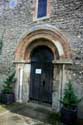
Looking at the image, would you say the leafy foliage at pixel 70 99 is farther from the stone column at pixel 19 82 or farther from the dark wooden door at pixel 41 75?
the stone column at pixel 19 82

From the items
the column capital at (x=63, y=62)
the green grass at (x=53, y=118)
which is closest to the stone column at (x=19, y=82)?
the column capital at (x=63, y=62)

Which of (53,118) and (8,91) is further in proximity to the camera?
(8,91)

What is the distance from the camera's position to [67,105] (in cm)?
703

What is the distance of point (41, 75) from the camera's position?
8883mm

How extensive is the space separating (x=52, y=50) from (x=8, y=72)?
2728 millimetres

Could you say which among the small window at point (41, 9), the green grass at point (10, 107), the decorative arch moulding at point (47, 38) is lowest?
the green grass at point (10, 107)

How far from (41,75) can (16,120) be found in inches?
101

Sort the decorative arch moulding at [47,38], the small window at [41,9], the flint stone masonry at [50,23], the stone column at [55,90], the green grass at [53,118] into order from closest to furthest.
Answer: the green grass at [53,118] < the flint stone masonry at [50,23] < the decorative arch moulding at [47,38] < the stone column at [55,90] < the small window at [41,9]

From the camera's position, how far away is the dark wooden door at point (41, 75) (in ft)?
28.2

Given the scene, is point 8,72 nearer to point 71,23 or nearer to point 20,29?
point 20,29

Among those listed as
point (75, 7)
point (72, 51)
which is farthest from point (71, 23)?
point (72, 51)

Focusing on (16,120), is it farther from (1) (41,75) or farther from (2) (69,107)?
(1) (41,75)

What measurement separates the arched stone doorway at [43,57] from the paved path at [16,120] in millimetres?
1415

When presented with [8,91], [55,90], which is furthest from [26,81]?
[55,90]
